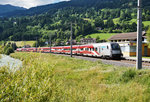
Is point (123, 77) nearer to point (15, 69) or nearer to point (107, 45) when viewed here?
point (15, 69)

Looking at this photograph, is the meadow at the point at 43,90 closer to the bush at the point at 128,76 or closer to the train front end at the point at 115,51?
the bush at the point at 128,76

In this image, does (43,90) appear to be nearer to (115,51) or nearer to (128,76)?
(128,76)

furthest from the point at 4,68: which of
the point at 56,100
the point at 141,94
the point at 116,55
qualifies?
the point at 116,55

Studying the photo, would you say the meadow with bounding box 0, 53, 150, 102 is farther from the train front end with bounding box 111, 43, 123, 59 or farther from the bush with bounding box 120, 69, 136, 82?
the train front end with bounding box 111, 43, 123, 59

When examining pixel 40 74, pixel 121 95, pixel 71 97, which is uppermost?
pixel 40 74

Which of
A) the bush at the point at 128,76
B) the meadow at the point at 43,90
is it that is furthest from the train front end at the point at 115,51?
the meadow at the point at 43,90

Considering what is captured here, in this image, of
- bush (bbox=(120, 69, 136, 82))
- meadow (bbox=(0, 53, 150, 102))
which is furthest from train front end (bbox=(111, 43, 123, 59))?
meadow (bbox=(0, 53, 150, 102))

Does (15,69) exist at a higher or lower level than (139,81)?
higher

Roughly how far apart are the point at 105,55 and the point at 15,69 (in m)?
24.0

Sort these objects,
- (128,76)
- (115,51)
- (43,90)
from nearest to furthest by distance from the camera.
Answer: (43,90) → (128,76) → (115,51)

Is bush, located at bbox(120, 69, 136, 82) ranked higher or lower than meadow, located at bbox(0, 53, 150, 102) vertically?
lower

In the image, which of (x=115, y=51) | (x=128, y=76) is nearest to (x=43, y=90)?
(x=128, y=76)

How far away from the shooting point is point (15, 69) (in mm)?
7016

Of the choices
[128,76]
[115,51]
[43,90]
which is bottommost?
[115,51]
